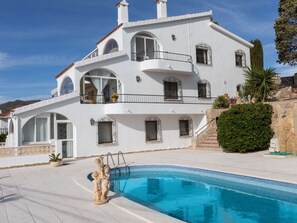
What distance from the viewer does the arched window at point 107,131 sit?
19.4 metres

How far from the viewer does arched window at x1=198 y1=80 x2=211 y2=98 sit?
2505 cm

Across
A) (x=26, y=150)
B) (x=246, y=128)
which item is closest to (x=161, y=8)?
(x=246, y=128)

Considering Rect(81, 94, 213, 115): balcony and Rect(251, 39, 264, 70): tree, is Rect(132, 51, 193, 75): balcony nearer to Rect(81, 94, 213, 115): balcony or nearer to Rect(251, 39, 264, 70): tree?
Rect(81, 94, 213, 115): balcony

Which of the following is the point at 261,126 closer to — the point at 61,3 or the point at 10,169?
the point at 10,169

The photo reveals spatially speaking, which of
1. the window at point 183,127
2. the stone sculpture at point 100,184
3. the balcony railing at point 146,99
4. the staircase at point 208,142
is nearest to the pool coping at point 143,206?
the stone sculpture at point 100,184

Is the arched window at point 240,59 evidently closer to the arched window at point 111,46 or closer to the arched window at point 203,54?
the arched window at point 203,54

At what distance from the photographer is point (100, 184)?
7520mm

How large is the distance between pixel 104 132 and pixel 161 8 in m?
12.6

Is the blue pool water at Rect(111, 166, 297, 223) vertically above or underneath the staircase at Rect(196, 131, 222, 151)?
underneath

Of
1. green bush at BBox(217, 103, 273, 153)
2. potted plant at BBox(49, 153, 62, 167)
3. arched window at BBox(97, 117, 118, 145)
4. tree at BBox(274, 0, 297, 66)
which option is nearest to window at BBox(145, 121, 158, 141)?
arched window at BBox(97, 117, 118, 145)

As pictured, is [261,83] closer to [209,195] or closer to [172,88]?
[172,88]

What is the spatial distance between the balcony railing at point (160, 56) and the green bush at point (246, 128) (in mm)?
7671

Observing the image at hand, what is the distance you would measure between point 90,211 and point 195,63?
65.9ft

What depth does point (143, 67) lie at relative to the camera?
21328 millimetres
